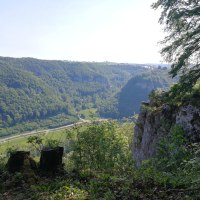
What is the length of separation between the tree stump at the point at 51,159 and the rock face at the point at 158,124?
33.1ft

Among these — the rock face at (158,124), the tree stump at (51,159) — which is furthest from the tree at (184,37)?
the tree stump at (51,159)

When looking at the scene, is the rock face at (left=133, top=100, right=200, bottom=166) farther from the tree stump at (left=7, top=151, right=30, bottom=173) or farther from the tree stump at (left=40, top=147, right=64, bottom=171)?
the tree stump at (left=7, top=151, right=30, bottom=173)

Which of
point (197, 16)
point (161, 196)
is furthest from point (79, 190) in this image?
point (197, 16)

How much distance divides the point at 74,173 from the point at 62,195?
3.25 meters

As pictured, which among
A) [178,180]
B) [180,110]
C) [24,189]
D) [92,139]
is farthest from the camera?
[92,139]

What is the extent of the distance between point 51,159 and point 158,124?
48.9 ft

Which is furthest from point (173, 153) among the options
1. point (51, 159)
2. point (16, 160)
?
point (16, 160)

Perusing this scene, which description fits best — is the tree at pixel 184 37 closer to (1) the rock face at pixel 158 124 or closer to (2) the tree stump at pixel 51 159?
(1) the rock face at pixel 158 124

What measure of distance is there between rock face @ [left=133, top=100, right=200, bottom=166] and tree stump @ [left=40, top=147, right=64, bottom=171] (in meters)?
10.1

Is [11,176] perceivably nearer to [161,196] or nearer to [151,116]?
[161,196]

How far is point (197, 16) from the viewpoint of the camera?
21.7 meters

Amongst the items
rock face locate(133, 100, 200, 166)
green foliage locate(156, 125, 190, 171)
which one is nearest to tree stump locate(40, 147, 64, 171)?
green foliage locate(156, 125, 190, 171)

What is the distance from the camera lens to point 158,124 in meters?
27.5

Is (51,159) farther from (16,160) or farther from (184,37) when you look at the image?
(184,37)
